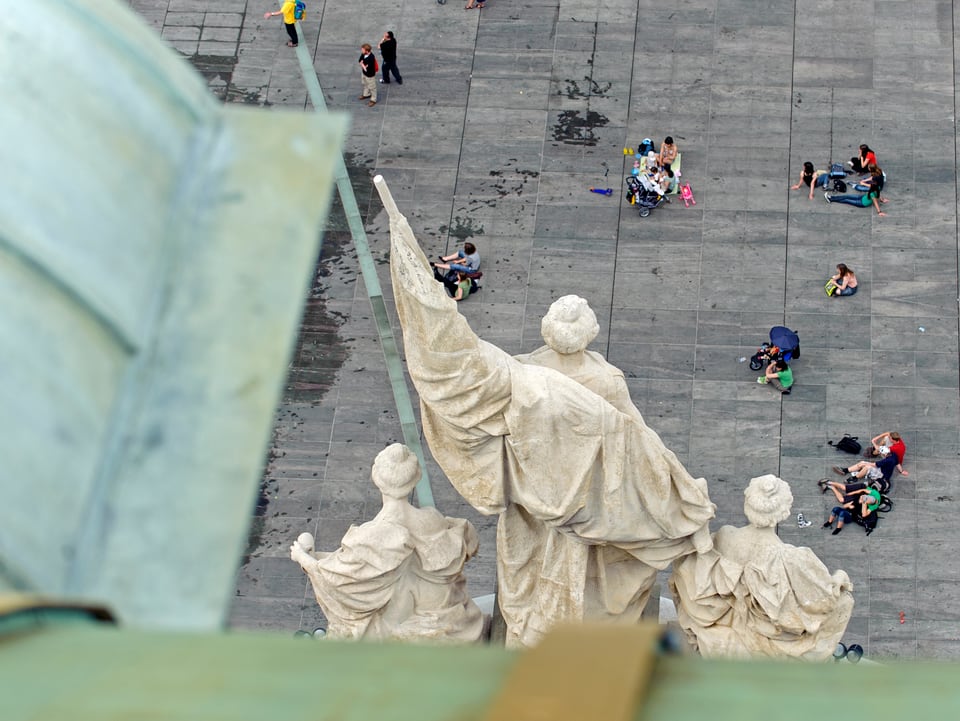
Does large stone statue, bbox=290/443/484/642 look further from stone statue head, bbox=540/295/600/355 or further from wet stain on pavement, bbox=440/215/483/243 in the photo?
wet stain on pavement, bbox=440/215/483/243

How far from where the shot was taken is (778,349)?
1911 cm

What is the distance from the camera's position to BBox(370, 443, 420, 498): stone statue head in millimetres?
10539

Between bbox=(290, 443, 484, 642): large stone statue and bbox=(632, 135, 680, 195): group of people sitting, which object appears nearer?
bbox=(290, 443, 484, 642): large stone statue

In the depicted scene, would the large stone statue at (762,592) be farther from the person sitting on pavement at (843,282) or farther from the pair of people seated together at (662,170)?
the pair of people seated together at (662,170)

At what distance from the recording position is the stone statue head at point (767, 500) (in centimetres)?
1049

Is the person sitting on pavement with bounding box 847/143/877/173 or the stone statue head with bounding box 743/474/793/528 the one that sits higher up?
the person sitting on pavement with bounding box 847/143/877/173

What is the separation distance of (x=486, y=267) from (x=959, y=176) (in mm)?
6574

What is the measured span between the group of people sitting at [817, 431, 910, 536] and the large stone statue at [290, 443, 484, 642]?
797 centimetres

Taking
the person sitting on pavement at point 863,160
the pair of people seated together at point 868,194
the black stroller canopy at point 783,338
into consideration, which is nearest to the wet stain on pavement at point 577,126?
Answer: the pair of people seated together at point 868,194

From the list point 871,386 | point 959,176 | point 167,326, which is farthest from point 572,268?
point 167,326

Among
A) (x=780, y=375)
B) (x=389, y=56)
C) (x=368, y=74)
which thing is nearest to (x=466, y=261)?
(x=368, y=74)

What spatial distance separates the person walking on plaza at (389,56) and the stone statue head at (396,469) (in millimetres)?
12394

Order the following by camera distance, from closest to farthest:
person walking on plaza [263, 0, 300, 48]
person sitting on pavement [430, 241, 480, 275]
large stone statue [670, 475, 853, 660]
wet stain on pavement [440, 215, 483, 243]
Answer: large stone statue [670, 475, 853, 660], person sitting on pavement [430, 241, 480, 275], wet stain on pavement [440, 215, 483, 243], person walking on plaza [263, 0, 300, 48]

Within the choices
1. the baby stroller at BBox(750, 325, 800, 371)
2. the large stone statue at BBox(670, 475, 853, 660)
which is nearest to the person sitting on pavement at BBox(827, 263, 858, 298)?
the baby stroller at BBox(750, 325, 800, 371)
